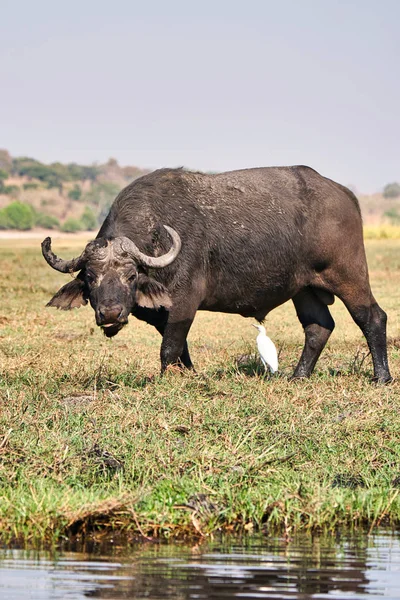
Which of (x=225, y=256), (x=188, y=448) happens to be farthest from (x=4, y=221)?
(x=188, y=448)

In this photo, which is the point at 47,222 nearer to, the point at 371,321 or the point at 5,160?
the point at 5,160

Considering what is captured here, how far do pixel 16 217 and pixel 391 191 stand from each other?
7350 cm

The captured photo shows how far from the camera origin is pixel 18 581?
15.5 ft

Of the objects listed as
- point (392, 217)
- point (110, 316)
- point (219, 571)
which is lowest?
point (219, 571)

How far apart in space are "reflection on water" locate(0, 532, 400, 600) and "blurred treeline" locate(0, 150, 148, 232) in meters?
74.3

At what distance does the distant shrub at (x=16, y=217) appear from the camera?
2859 inches

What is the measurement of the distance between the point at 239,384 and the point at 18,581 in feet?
13.1

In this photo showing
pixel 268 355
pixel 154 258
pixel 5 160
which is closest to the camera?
pixel 154 258

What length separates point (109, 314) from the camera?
326 inches

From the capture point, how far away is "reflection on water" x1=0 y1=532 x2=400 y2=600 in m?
4.64

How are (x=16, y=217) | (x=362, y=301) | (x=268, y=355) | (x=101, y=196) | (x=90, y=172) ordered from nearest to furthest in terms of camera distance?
(x=268, y=355), (x=362, y=301), (x=16, y=217), (x=101, y=196), (x=90, y=172)

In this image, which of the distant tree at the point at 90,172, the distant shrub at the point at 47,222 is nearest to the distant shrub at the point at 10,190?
the distant shrub at the point at 47,222

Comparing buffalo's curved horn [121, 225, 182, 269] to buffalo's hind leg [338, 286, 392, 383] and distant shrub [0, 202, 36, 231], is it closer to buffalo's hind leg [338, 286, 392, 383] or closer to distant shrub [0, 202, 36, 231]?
buffalo's hind leg [338, 286, 392, 383]

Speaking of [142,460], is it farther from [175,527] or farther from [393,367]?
[393,367]
